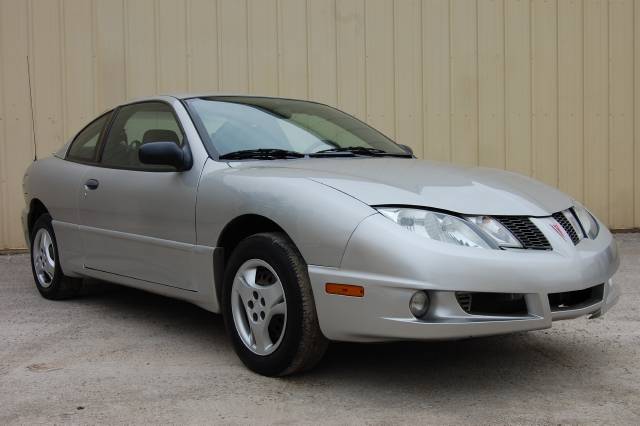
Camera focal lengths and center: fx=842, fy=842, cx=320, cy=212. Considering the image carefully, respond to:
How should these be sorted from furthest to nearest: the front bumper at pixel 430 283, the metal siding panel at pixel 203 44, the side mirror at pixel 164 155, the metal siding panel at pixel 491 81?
1. the metal siding panel at pixel 491 81
2. the metal siding panel at pixel 203 44
3. the side mirror at pixel 164 155
4. the front bumper at pixel 430 283

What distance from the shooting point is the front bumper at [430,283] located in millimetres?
3213

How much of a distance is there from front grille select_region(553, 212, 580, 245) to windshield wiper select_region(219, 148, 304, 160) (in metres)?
1.31

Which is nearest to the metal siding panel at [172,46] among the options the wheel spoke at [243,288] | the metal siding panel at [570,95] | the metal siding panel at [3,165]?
the metal siding panel at [3,165]

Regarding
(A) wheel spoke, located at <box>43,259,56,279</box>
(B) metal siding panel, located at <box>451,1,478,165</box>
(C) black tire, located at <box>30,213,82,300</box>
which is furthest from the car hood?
(B) metal siding panel, located at <box>451,1,478,165</box>

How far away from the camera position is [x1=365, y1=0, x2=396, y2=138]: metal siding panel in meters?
8.80

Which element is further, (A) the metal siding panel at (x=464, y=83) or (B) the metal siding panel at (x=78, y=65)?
(A) the metal siding panel at (x=464, y=83)

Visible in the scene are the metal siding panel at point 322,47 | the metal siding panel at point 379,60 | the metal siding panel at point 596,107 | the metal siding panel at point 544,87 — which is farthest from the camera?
the metal siding panel at point 596,107

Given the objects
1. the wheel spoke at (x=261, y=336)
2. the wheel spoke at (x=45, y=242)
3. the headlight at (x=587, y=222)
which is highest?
the headlight at (x=587, y=222)

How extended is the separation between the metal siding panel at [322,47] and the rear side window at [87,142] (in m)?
3.45

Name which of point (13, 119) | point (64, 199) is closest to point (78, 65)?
point (13, 119)

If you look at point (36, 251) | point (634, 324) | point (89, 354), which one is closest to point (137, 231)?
point (89, 354)

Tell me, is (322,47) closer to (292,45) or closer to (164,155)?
(292,45)

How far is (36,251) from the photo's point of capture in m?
5.89

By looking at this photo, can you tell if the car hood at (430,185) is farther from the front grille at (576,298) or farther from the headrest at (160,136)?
the headrest at (160,136)
